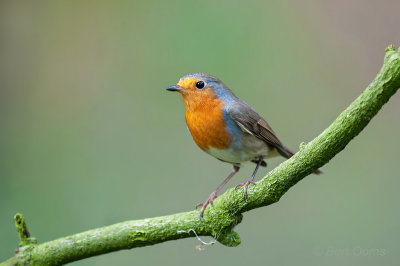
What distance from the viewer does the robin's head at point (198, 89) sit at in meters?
3.50

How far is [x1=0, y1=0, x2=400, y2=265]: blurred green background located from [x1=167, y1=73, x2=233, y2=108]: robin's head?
4.76 ft

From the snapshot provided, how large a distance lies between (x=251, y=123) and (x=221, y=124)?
23 cm

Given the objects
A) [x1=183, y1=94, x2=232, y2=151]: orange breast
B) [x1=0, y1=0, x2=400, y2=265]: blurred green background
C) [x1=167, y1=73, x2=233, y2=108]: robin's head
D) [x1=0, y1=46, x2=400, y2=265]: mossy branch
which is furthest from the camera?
[x1=0, y1=0, x2=400, y2=265]: blurred green background

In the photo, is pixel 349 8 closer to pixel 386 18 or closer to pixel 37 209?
pixel 386 18

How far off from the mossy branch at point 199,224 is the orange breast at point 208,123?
1.87 feet

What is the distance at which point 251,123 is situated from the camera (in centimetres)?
347

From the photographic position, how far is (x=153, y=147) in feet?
17.4

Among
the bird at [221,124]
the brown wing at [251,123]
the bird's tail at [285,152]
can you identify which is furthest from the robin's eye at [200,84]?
the bird's tail at [285,152]

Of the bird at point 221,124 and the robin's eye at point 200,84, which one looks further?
the robin's eye at point 200,84

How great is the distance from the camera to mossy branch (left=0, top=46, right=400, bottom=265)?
7.45ft

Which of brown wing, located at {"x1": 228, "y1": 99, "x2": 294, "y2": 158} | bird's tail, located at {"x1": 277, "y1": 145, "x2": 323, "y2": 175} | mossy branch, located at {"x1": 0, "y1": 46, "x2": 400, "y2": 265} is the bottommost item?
mossy branch, located at {"x1": 0, "y1": 46, "x2": 400, "y2": 265}

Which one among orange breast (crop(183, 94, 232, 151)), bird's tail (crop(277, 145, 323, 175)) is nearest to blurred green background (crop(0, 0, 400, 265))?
bird's tail (crop(277, 145, 323, 175))

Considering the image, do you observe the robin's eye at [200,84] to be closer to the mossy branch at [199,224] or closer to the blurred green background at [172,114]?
the mossy branch at [199,224]

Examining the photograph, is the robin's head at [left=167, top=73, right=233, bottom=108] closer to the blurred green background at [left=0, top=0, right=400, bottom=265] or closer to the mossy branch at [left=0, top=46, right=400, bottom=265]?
the mossy branch at [left=0, top=46, right=400, bottom=265]
